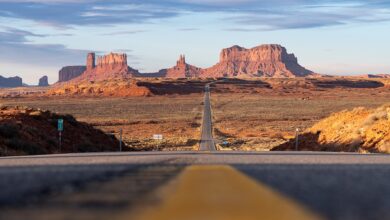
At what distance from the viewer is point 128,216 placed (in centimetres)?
562

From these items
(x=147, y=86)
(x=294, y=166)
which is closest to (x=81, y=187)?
(x=294, y=166)

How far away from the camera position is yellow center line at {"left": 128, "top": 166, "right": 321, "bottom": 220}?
5.86 m

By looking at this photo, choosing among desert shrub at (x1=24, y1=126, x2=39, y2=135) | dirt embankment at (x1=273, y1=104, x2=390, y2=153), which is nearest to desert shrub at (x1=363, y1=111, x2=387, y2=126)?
dirt embankment at (x1=273, y1=104, x2=390, y2=153)

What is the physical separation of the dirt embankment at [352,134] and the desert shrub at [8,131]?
14.4 meters

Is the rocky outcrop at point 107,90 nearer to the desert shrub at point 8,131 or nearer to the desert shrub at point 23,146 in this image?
the desert shrub at point 8,131

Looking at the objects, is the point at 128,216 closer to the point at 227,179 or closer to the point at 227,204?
the point at 227,204

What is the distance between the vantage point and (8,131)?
2441 cm

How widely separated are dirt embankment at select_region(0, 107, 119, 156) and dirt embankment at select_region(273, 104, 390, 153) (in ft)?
35.0

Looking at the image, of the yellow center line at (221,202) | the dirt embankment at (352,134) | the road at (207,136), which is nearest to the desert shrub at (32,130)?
the dirt embankment at (352,134)

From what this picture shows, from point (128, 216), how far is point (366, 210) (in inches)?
106

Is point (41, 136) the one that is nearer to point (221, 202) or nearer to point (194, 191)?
point (194, 191)

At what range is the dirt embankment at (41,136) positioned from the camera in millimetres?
23297

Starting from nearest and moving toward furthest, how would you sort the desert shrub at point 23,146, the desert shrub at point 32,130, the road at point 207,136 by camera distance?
the desert shrub at point 23,146 < the desert shrub at point 32,130 < the road at point 207,136

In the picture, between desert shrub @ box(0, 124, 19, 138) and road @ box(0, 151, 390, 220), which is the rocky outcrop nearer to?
desert shrub @ box(0, 124, 19, 138)
